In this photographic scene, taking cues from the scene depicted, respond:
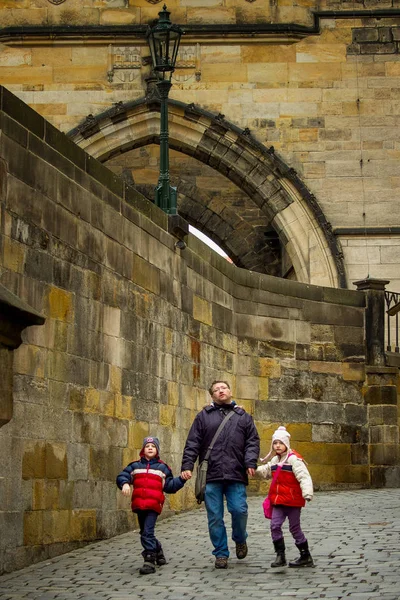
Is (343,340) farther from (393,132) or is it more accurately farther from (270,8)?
(270,8)

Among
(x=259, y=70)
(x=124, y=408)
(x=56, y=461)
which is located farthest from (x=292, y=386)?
(x=259, y=70)

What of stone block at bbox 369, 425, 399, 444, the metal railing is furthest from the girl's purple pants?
the metal railing

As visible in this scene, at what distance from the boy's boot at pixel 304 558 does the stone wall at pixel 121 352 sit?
5.51 ft

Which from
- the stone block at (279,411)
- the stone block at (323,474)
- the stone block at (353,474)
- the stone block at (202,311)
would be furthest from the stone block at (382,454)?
the stone block at (202,311)

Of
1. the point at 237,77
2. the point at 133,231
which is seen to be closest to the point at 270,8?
the point at 237,77

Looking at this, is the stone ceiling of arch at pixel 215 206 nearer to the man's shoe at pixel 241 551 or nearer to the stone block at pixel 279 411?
the stone block at pixel 279 411

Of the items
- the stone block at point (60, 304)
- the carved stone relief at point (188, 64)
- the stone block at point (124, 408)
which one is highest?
the carved stone relief at point (188, 64)

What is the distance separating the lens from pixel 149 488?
8.83 meters

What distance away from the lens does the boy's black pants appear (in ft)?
28.6

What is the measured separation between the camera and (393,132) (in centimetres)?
2256

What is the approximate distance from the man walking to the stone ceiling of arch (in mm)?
18906

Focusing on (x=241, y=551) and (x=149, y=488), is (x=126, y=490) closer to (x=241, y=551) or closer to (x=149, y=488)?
(x=149, y=488)

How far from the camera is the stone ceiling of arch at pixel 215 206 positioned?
27.9 m

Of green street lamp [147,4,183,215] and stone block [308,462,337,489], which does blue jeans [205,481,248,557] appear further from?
stone block [308,462,337,489]
